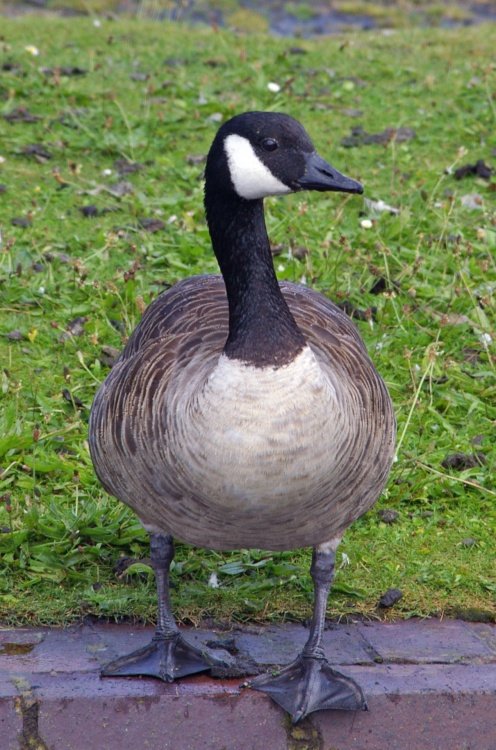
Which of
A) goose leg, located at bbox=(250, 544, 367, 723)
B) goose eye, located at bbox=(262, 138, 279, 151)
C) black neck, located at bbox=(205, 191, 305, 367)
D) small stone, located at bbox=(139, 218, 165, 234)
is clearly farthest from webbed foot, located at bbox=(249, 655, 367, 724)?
small stone, located at bbox=(139, 218, 165, 234)

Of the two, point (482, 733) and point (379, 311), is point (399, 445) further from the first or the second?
point (482, 733)

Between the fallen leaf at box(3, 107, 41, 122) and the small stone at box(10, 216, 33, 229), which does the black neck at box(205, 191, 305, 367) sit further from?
the fallen leaf at box(3, 107, 41, 122)

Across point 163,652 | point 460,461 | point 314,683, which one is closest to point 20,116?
point 460,461

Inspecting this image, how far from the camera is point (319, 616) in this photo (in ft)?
12.1

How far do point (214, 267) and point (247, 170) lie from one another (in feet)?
8.93

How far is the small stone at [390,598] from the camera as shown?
4047 mm

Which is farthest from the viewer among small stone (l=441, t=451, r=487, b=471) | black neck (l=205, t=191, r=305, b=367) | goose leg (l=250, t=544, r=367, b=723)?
small stone (l=441, t=451, r=487, b=471)

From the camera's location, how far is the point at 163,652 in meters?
3.58

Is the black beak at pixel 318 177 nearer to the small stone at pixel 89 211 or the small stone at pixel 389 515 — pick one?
the small stone at pixel 389 515

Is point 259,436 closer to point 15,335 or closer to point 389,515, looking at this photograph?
point 389,515

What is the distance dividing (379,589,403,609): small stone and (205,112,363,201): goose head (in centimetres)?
153

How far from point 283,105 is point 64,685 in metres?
5.47

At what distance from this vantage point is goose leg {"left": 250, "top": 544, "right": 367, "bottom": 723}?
3436 millimetres

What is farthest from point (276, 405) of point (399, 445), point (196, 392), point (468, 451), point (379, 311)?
point (379, 311)
